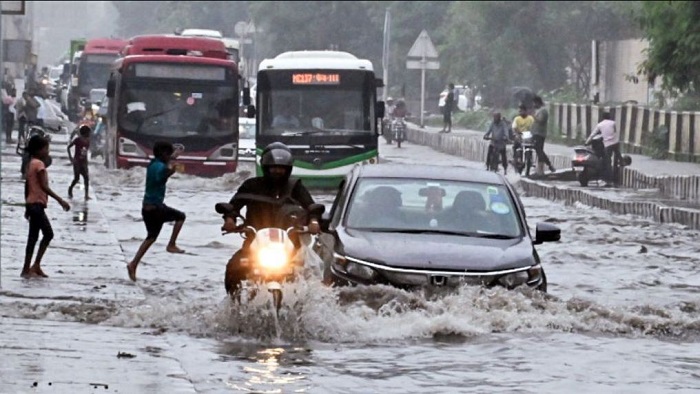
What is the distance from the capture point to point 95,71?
225 feet

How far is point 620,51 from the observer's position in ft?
198

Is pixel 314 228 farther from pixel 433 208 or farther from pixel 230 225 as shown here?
pixel 433 208

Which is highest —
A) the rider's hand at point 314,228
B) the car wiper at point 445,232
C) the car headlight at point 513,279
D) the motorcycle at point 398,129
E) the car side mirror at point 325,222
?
the rider's hand at point 314,228

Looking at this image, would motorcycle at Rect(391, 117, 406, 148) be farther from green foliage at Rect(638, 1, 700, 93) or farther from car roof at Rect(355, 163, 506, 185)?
car roof at Rect(355, 163, 506, 185)

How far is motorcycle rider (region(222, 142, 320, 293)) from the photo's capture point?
44.6 ft

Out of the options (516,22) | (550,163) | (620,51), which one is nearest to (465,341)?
(550,163)

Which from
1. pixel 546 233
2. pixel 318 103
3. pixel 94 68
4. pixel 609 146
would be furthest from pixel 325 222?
pixel 94 68

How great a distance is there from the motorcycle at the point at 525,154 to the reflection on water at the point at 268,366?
Result: 88.8 ft

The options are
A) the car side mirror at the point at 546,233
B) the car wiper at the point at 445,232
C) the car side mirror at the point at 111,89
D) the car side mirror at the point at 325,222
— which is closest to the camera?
the car side mirror at the point at 325,222

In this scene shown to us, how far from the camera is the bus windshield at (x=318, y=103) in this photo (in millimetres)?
35250

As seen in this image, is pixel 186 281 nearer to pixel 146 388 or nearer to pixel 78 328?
pixel 78 328

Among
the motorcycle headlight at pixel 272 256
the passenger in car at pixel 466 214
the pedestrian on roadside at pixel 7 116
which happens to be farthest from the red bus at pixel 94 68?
the motorcycle headlight at pixel 272 256

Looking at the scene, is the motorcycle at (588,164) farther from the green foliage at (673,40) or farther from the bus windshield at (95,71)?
the bus windshield at (95,71)

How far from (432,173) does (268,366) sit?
3991mm
